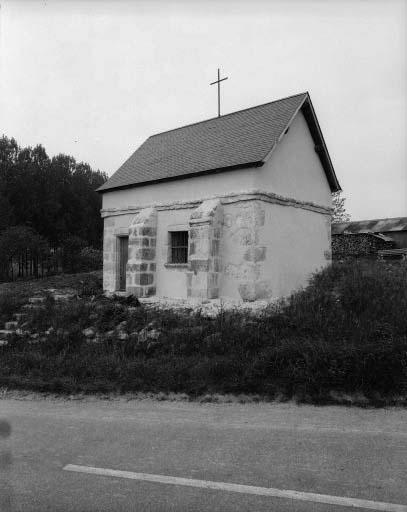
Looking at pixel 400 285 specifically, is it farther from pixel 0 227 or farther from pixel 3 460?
pixel 0 227

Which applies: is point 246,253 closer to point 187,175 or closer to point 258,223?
point 258,223

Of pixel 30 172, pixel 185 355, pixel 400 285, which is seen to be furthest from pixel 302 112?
pixel 30 172

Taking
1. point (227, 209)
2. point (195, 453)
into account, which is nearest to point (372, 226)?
point (227, 209)

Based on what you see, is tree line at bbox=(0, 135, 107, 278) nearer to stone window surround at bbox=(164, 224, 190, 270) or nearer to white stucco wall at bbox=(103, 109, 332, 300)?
white stucco wall at bbox=(103, 109, 332, 300)

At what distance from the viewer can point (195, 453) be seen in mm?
4926

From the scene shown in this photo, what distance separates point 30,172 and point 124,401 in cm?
2984

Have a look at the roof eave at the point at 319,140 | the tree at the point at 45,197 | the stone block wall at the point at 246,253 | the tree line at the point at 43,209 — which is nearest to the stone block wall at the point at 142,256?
the stone block wall at the point at 246,253

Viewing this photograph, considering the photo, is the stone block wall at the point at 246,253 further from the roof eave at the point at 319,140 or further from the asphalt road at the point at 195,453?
the asphalt road at the point at 195,453

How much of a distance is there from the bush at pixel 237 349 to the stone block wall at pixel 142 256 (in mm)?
1845

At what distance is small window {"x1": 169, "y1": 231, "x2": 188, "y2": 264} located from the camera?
13.8m

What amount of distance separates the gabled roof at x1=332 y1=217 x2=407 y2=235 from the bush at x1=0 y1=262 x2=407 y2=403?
1673 cm

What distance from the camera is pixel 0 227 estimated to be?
94.3 feet

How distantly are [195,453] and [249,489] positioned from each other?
102 centimetres

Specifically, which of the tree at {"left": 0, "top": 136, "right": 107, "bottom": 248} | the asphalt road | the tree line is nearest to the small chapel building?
the asphalt road
